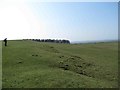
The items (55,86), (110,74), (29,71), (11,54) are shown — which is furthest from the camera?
(11,54)

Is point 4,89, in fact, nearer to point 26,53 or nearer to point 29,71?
point 29,71

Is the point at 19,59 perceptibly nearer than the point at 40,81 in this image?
No

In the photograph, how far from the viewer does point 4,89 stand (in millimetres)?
28859

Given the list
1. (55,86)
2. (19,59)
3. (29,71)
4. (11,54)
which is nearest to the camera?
(55,86)

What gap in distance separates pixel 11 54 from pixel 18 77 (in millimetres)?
17227

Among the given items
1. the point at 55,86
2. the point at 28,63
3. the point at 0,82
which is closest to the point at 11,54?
the point at 28,63

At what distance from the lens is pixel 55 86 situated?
28.7 metres

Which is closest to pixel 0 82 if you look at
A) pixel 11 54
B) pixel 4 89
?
pixel 4 89

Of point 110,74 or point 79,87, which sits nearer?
point 79,87

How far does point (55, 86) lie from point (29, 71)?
847cm

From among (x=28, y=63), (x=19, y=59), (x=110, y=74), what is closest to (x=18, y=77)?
(x=28, y=63)

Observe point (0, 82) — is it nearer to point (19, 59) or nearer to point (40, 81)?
point (40, 81)

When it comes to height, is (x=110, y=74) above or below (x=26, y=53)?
below

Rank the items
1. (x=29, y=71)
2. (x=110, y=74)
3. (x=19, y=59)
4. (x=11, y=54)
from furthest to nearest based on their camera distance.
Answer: (x=11, y=54) → (x=19, y=59) → (x=110, y=74) → (x=29, y=71)
